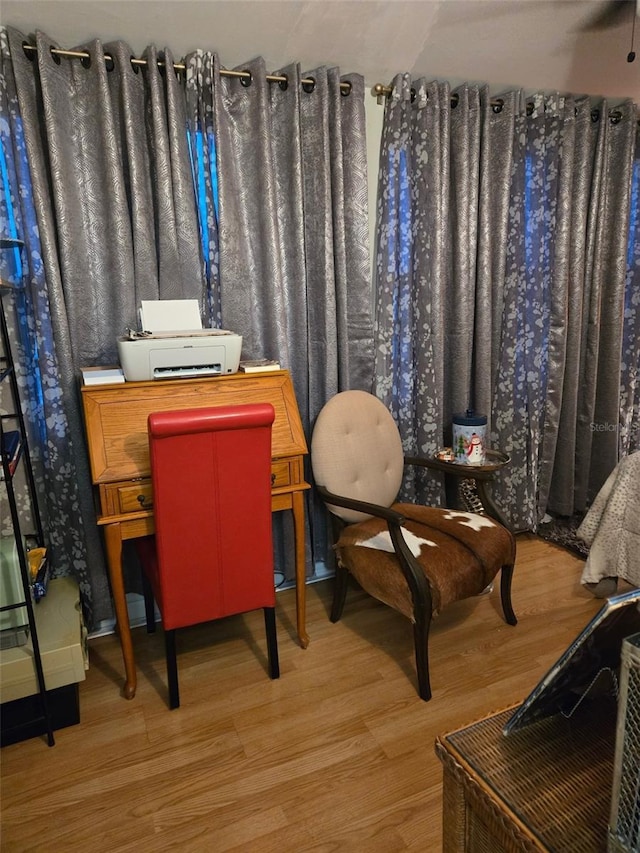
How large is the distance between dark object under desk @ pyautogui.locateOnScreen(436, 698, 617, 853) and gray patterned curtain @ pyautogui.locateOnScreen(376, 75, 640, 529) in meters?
2.04

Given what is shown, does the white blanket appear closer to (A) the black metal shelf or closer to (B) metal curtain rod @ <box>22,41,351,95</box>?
(B) metal curtain rod @ <box>22,41,351,95</box>

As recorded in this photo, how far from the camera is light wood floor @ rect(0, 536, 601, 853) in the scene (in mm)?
1523

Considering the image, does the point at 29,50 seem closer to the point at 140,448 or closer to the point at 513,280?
the point at 140,448

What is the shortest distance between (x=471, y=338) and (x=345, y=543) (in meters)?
1.28

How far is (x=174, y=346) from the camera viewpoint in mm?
1991

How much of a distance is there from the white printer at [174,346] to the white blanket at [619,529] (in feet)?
5.68

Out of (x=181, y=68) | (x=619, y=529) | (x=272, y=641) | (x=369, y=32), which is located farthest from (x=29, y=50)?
(x=619, y=529)

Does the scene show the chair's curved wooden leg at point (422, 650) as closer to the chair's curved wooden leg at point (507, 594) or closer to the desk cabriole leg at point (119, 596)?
the chair's curved wooden leg at point (507, 594)

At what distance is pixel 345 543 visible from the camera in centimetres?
229

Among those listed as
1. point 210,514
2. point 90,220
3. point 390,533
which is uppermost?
point 90,220

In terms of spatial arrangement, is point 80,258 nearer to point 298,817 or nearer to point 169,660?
point 169,660

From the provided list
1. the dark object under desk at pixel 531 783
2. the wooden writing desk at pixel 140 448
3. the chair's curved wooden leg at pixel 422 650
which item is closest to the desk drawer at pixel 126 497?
the wooden writing desk at pixel 140 448

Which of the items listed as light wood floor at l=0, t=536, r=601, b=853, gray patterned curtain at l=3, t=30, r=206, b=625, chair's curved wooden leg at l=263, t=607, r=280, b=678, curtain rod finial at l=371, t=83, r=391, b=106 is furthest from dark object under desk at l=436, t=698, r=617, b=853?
curtain rod finial at l=371, t=83, r=391, b=106

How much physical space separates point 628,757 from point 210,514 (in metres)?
1.41
